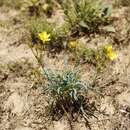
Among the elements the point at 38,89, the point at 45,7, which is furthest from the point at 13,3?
the point at 38,89

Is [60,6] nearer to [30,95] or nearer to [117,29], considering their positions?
[117,29]

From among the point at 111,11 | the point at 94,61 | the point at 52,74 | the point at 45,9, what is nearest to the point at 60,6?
the point at 45,9

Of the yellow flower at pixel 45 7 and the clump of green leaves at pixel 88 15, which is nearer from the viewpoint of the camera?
the clump of green leaves at pixel 88 15

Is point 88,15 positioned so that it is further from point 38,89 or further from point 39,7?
point 38,89

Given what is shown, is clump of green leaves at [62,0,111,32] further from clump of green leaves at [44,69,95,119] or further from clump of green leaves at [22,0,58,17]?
clump of green leaves at [44,69,95,119]

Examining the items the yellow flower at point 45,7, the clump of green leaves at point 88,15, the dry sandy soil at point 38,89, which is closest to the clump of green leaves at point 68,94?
the dry sandy soil at point 38,89

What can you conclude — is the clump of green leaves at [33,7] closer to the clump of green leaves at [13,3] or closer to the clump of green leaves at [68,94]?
the clump of green leaves at [13,3]

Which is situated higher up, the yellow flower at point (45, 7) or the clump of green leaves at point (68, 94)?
the yellow flower at point (45, 7)

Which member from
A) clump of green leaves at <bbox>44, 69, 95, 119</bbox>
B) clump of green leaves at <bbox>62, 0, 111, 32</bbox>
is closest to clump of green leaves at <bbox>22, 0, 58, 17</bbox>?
clump of green leaves at <bbox>62, 0, 111, 32</bbox>
